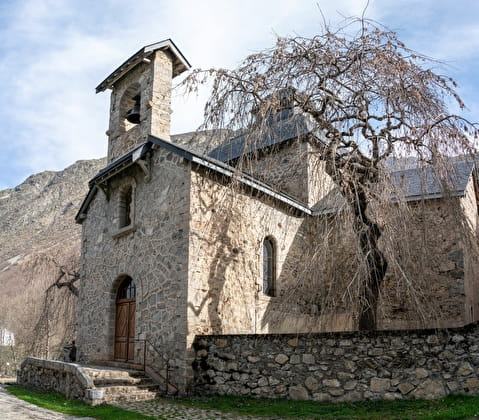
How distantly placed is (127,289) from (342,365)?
234 inches

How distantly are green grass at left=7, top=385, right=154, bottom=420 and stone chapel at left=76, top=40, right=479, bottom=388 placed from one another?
5.53 ft

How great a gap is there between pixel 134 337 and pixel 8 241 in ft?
158

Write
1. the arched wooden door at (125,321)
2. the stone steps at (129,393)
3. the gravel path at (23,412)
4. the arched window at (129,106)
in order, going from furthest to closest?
1. the arched window at (129,106)
2. the arched wooden door at (125,321)
3. the stone steps at (129,393)
4. the gravel path at (23,412)

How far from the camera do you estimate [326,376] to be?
25.3ft

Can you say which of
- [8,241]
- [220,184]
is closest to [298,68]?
[220,184]

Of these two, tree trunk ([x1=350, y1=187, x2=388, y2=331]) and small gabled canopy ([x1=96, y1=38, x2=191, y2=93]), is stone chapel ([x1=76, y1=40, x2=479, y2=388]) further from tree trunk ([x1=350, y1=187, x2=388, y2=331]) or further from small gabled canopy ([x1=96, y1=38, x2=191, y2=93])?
tree trunk ([x1=350, y1=187, x2=388, y2=331])

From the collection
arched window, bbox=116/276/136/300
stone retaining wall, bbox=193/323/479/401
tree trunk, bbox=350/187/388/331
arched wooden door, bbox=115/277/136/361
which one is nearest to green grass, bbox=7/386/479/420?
stone retaining wall, bbox=193/323/479/401

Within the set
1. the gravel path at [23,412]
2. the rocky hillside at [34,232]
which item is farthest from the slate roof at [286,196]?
the rocky hillside at [34,232]

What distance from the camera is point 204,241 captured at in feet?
32.2

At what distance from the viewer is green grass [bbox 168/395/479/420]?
19.7 ft

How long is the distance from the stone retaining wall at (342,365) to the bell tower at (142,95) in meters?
5.37

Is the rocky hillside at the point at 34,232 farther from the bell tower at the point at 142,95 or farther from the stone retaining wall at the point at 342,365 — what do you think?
the stone retaining wall at the point at 342,365

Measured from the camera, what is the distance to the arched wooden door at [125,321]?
10898 millimetres

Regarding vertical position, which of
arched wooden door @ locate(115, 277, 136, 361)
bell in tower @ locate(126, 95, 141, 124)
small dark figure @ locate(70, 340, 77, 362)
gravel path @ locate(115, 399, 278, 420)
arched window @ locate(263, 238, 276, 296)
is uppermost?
bell in tower @ locate(126, 95, 141, 124)
